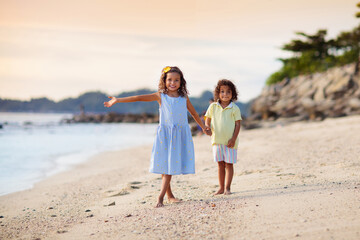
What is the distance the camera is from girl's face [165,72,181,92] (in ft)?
13.3

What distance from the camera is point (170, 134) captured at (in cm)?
404

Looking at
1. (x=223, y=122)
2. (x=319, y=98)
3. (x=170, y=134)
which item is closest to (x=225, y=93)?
(x=223, y=122)

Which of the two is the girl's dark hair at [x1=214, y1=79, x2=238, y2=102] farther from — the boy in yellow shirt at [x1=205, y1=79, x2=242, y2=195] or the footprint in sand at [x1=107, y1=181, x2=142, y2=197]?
the footprint in sand at [x1=107, y1=181, x2=142, y2=197]

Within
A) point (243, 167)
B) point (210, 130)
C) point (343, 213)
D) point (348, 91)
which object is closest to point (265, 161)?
point (243, 167)

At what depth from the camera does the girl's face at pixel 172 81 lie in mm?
4062

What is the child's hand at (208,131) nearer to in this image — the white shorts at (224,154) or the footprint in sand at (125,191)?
the white shorts at (224,154)

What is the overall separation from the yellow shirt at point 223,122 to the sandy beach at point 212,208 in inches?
29.9

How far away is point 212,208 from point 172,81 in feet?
5.28

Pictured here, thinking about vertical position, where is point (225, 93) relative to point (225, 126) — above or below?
above

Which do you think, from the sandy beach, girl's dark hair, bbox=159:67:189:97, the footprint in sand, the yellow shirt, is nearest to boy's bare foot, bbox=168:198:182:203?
the sandy beach

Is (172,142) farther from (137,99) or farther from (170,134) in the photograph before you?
(137,99)

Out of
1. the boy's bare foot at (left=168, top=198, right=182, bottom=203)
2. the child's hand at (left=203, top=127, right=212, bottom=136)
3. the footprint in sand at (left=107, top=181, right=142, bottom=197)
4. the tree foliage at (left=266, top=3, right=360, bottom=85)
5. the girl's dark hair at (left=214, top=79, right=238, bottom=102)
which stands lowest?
the footprint in sand at (left=107, top=181, right=142, bottom=197)

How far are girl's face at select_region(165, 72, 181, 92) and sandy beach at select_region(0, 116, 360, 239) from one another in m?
1.46

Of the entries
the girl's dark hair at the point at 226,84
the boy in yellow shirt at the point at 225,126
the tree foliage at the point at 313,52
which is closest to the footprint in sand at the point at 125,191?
the boy in yellow shirt at the point at 225,126
